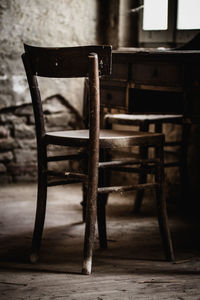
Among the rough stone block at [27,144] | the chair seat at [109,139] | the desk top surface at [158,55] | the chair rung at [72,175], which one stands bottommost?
the rough stone block at [27,144]

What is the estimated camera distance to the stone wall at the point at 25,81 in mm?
4301

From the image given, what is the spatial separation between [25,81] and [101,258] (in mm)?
2183

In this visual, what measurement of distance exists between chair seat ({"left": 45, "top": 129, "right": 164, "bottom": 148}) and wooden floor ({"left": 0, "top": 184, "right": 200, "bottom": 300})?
0.52m

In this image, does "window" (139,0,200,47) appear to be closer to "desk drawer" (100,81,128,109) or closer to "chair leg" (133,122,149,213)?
"chair leg" (133,122,149,213)

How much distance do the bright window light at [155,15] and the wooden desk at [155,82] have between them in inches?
48.9

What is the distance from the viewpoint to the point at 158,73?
2729 millimetres

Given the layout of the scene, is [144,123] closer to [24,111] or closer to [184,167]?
[184,167]

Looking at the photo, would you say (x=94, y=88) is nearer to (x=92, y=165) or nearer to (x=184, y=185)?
(x=92, y=165)

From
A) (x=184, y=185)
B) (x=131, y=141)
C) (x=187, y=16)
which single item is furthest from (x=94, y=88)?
(x=187, y=16)

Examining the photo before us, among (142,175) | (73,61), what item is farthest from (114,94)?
(73,61)

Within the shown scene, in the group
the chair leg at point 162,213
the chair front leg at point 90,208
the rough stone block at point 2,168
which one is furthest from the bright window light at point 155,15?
the chair front leg at point 90,208

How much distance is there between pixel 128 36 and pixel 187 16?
585 mm

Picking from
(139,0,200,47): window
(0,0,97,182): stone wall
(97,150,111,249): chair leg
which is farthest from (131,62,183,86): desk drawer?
(0,0,97,182): stone wall

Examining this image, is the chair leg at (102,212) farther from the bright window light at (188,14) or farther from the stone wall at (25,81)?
the stone wall at (25,81)
